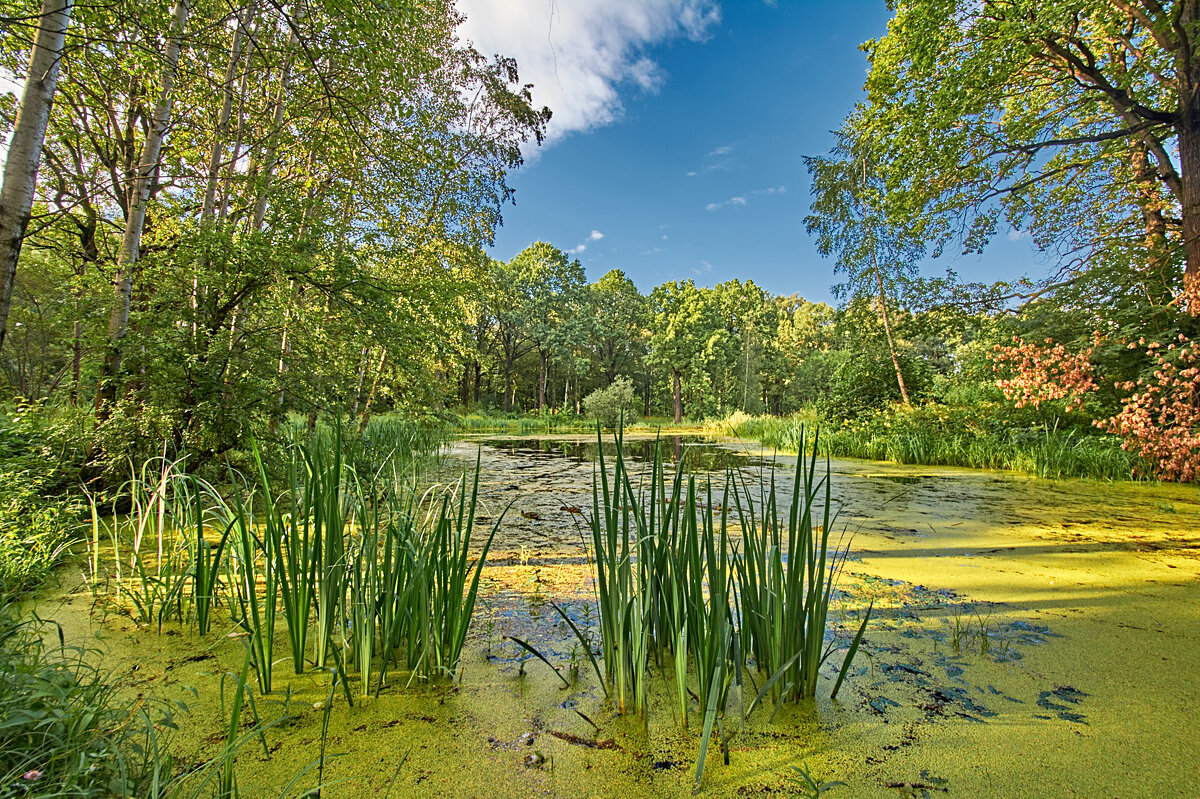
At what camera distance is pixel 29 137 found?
6.53 ft

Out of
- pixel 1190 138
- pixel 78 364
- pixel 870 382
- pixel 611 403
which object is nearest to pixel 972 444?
pixel 870 382

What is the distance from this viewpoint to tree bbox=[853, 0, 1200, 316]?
4.86 metres

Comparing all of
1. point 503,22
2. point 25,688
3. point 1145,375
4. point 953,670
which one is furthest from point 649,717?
point 1145,375

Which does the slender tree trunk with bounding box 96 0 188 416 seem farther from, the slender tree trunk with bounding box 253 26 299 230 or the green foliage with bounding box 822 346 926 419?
the green foliage with bounding box 822 346 926 419

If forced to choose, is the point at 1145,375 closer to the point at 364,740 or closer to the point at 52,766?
the point at 364,740

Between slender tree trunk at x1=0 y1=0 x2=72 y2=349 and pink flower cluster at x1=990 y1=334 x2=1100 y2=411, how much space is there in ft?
24.6

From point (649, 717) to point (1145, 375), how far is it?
240 inches

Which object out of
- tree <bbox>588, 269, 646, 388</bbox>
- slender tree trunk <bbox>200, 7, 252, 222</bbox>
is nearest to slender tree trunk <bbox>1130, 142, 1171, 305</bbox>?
slender tree trunk <bbox>200, 7, 252, 222</bbox>

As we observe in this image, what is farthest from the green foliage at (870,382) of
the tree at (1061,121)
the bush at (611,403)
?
the bush at (611,403)

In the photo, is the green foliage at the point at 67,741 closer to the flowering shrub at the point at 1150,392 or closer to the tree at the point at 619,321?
the flowering shrub at the point at 1150,392

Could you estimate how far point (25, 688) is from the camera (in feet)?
3.13

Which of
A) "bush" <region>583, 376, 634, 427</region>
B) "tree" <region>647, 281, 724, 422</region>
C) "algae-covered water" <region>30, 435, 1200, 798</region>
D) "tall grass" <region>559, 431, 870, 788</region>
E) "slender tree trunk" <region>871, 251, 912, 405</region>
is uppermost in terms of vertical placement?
"tree" <region>647, 281, 724, 422</region>

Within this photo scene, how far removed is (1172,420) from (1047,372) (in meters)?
1.00

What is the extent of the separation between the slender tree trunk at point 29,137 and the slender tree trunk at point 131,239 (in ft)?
2.76
